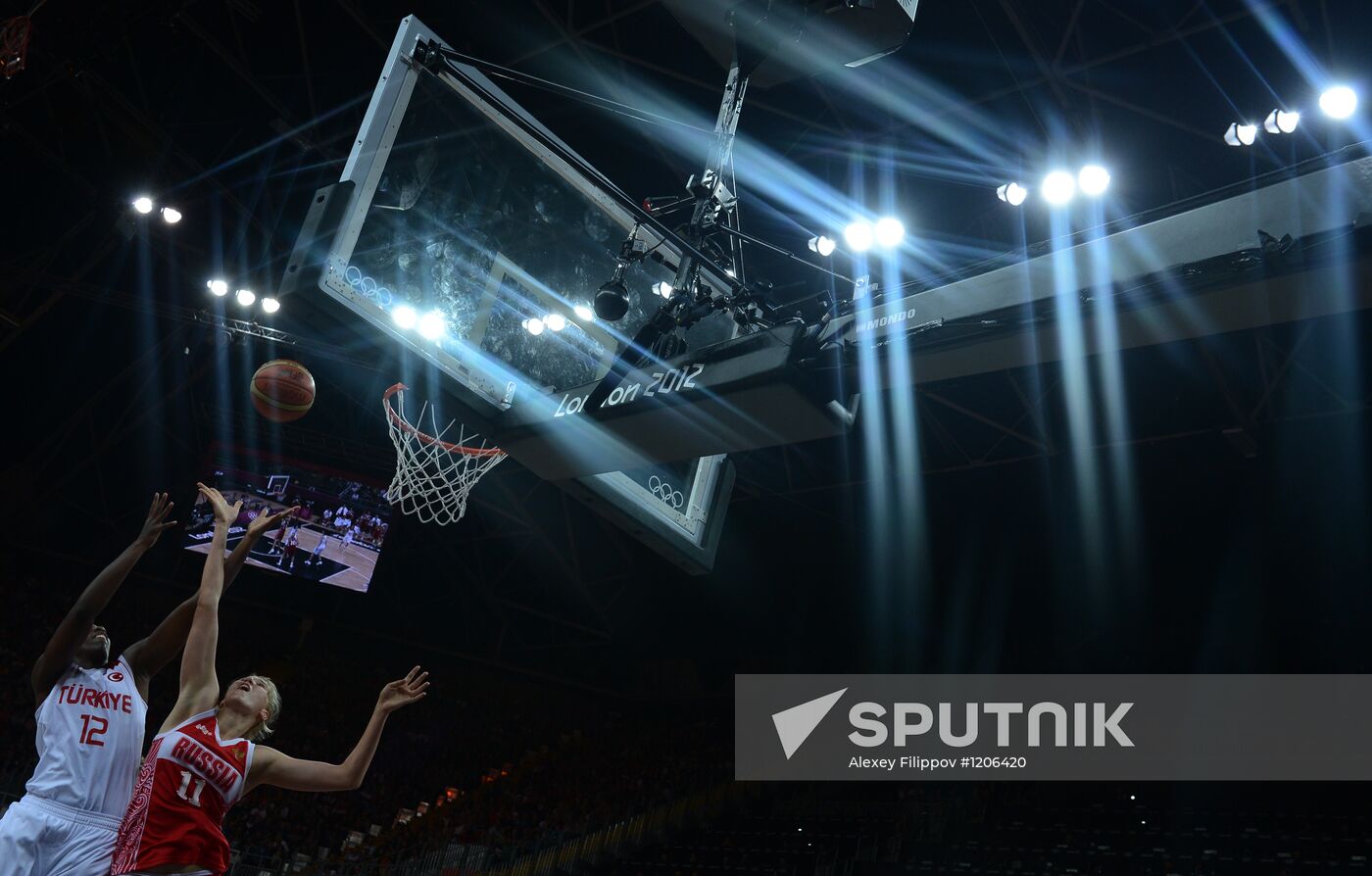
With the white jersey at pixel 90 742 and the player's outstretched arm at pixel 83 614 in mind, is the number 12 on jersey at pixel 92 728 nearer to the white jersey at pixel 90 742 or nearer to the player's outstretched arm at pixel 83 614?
the white jersey at pixel 90 742

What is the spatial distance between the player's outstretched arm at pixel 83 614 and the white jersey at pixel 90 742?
5cm

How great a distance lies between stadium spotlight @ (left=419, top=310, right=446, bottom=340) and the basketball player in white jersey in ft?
9.15

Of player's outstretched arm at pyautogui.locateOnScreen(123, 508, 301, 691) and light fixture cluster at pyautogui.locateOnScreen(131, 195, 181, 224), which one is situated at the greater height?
light fixture cluster at pyautogui.locateOnScreen(131, 195, 181, 224)

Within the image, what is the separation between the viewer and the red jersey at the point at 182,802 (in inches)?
118

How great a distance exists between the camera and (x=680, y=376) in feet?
19.4

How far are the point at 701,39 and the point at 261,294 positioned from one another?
984 centimetres

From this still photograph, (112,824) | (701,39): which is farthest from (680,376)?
(112,824)

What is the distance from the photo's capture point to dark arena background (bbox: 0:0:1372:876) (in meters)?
6.06

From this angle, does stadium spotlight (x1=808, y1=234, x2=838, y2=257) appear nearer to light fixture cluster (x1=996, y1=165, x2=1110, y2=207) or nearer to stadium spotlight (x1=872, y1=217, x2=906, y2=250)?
stadium spotlight (x1=872, y1=217, x2=906, y2=250)

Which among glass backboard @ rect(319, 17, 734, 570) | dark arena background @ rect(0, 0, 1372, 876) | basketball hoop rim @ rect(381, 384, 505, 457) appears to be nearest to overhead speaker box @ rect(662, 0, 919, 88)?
dark arena background @ rect(0, 0, 1372, 876)

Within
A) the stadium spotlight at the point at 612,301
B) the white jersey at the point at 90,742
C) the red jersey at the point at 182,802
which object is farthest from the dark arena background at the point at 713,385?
the red jersey at the point at 182,802

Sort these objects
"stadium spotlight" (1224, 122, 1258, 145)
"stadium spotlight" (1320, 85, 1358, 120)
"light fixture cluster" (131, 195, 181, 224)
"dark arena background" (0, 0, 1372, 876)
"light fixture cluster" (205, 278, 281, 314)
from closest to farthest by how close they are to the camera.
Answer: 1. "dark arena background" (0, 0, 1372, 876)
2. "stadium spotlight" (1320, 85, 1358, 120)
3. "stadium spotlight" (1224, 122, 1258, 145)
4. "light fixture cluster" (131, 195, 181, 224)
5. "light fixture cluster" (205, 278, 281, 314)

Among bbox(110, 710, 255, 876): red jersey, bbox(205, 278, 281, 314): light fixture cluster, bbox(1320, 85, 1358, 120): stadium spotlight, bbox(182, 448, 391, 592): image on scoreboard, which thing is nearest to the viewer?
bbox(110, 710, 255, 876): red jersey

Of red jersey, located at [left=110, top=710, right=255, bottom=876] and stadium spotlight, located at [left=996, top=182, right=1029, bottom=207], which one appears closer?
red jersey, located at [left=110, top=710, right=255, bottom=876]
